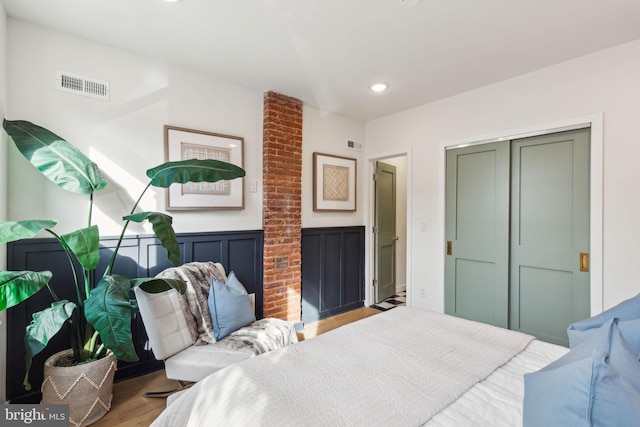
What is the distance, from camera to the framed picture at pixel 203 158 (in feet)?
8.62

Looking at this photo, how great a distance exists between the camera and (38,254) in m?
2.06

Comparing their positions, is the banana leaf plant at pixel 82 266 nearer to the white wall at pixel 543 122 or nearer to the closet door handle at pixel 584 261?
the white wall at pixel 543 122

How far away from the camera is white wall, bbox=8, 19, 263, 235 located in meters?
2.04

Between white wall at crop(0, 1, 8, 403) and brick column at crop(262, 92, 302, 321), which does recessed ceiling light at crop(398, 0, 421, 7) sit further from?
white wall at crop(0, 1, 8, 403)

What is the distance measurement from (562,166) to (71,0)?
12.8 feet

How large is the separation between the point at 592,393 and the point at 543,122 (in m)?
2.67

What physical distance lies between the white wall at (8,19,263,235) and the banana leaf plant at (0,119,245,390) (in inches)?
12.7

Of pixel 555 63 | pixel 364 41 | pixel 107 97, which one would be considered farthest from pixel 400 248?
pixel 107 97

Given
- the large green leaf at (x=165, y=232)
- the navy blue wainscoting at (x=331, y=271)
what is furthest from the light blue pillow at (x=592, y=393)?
the navy blue wainscoting at (x=331, y=271)

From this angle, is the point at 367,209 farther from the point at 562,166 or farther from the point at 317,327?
the point at 562,166

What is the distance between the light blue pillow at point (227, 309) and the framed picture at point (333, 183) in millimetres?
1589

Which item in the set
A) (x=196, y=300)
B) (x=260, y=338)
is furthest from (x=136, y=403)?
(x=260, y=338)

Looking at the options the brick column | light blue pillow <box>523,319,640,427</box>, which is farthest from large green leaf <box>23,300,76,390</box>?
light blue pillow <box>523,319,640,427</box>

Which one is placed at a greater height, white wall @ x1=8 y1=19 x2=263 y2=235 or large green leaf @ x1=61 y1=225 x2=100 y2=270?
white wall @ x1=8 y1=19 x2=263 y2=235
